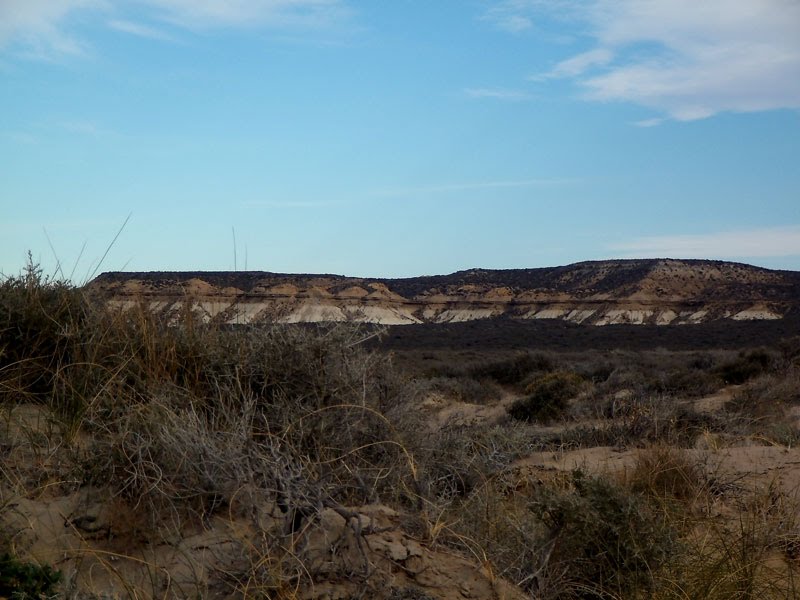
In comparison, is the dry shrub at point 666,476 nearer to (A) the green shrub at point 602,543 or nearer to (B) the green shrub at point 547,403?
(A) the green shrub at point 602,543

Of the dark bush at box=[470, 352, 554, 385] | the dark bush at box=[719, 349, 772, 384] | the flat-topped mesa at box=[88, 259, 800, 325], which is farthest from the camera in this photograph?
the flat-topped mesa at box=[88, 259, 800, 325]

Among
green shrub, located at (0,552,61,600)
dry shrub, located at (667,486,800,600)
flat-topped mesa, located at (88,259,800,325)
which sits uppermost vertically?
flat-topped mesa, located at (88,259,800,325)

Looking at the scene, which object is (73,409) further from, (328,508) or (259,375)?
(328,508)

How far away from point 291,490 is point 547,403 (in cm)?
1306

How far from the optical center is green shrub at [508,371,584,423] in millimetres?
15812

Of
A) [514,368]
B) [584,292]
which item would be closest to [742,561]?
[514,368]

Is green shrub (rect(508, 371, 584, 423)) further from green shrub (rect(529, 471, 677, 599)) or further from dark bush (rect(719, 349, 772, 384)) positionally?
green shrub (rect(529, 471, 677, 599))

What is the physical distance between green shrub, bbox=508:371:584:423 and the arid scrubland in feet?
28.7

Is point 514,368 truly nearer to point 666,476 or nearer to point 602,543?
point 666,476

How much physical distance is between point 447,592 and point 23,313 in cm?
365

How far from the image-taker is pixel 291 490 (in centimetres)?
383

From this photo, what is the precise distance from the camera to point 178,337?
559cm

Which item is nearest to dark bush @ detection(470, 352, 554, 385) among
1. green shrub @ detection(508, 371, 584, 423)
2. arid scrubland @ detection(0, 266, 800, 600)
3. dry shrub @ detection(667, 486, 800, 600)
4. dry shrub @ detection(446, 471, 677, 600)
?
green shrub @ detection(508, 371, 584, 423)

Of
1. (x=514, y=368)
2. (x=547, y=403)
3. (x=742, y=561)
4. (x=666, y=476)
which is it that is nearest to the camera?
(x=742, y=561)
